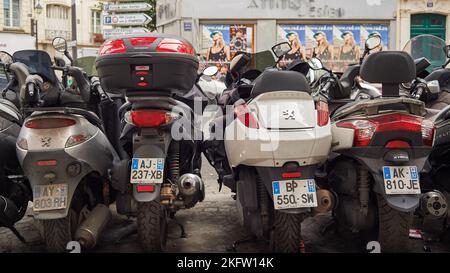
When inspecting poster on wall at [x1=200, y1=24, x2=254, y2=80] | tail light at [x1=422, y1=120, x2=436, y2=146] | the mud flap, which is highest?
poster on wall at [x1=200, y1=24, x2=254, y2=80]

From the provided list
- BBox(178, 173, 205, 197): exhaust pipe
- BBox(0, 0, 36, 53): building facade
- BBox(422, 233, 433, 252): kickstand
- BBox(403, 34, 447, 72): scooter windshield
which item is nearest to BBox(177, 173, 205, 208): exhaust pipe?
BBox(178, 173, 205, 197): exhaust pipe

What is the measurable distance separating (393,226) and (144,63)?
81.9 inches

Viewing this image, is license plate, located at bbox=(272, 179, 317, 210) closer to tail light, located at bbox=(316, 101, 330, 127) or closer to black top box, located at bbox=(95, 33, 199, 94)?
tail light, located at bbox=(316, 101, 330, 127)

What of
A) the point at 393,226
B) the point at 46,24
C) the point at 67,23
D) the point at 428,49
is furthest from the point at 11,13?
the point at 393,226

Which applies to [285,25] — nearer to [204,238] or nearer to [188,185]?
[204,238]

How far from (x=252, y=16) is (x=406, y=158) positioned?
1307 cm

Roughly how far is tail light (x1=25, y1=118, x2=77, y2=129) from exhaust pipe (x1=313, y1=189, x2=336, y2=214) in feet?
6.30

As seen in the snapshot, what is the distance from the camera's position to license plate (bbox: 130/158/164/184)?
11.8 ft

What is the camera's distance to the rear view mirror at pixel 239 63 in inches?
185

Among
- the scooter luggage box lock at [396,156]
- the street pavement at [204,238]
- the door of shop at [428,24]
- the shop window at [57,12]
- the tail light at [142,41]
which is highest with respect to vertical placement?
the shop window at [57,12]

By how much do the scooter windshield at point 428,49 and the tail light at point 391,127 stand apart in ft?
6.66

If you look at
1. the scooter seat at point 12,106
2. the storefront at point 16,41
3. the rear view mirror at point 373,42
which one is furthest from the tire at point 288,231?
the storefront at point 16,41

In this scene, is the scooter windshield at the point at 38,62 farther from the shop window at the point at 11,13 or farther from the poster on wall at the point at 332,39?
the shop window at the point at 11,13

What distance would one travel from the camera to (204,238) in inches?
182
